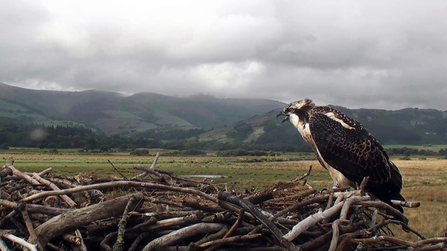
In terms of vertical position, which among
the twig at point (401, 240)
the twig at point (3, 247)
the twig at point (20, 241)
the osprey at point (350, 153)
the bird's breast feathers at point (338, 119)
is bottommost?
the twig at point (3, 247)

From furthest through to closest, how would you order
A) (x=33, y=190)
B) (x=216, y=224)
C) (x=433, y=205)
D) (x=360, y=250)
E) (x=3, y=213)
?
1. (x=433, y=205)
2. (x=33, y=190)
3. (x=3, y=213)
4. (x=216, y=224)
5. (x=360, y=250)

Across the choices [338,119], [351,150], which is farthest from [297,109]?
[351,150]

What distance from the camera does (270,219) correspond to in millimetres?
4320

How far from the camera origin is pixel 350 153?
23.2ft

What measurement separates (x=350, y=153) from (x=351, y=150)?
6 centimetres

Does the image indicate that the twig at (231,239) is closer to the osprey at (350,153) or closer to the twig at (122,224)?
the twig at (122,224)

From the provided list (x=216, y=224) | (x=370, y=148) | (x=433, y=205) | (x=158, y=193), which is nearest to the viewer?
(x=216, y=224)

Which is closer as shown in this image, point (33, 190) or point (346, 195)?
point (346, 195)

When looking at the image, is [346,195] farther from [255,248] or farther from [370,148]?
[370,148]

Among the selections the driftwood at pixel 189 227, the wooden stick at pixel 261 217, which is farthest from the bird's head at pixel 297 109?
the wooden stick at pixel 261 217

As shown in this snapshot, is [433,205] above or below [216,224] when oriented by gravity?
below

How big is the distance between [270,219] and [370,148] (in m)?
3.49

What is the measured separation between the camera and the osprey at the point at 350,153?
6.76 meters

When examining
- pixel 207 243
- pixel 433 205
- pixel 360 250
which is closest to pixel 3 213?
pixel 207 243
